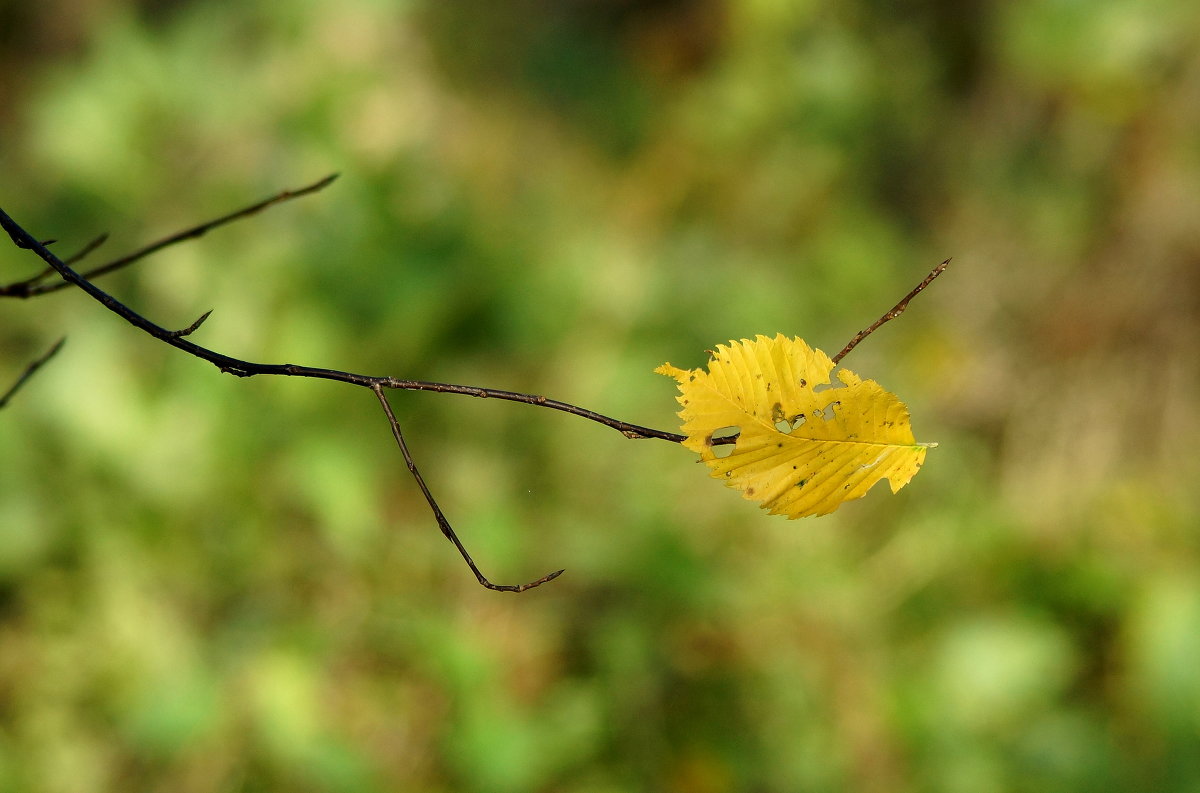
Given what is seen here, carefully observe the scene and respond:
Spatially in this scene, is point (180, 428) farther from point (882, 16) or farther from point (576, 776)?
point (882, 16)

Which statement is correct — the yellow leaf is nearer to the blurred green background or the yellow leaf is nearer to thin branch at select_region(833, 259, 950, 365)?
thin branch at select_region(833, 259, 950, 365)

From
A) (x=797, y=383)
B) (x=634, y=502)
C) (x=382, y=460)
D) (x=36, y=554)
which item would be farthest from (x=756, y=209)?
(x=797, y=383)

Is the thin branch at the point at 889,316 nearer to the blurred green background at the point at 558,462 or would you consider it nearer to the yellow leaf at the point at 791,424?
the yellow leaf at the point at 791,424

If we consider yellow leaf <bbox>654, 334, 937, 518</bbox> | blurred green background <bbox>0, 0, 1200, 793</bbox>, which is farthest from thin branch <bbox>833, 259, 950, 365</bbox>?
blurred green background <bbox>0, 0, 1200, 793</bbox>

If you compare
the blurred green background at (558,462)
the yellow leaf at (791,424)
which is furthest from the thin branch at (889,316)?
the blurred green background at (558,462)

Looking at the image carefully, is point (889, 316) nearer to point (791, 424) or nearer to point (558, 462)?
point (791, 424)

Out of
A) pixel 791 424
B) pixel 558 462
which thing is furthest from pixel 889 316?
pixel 558 462
